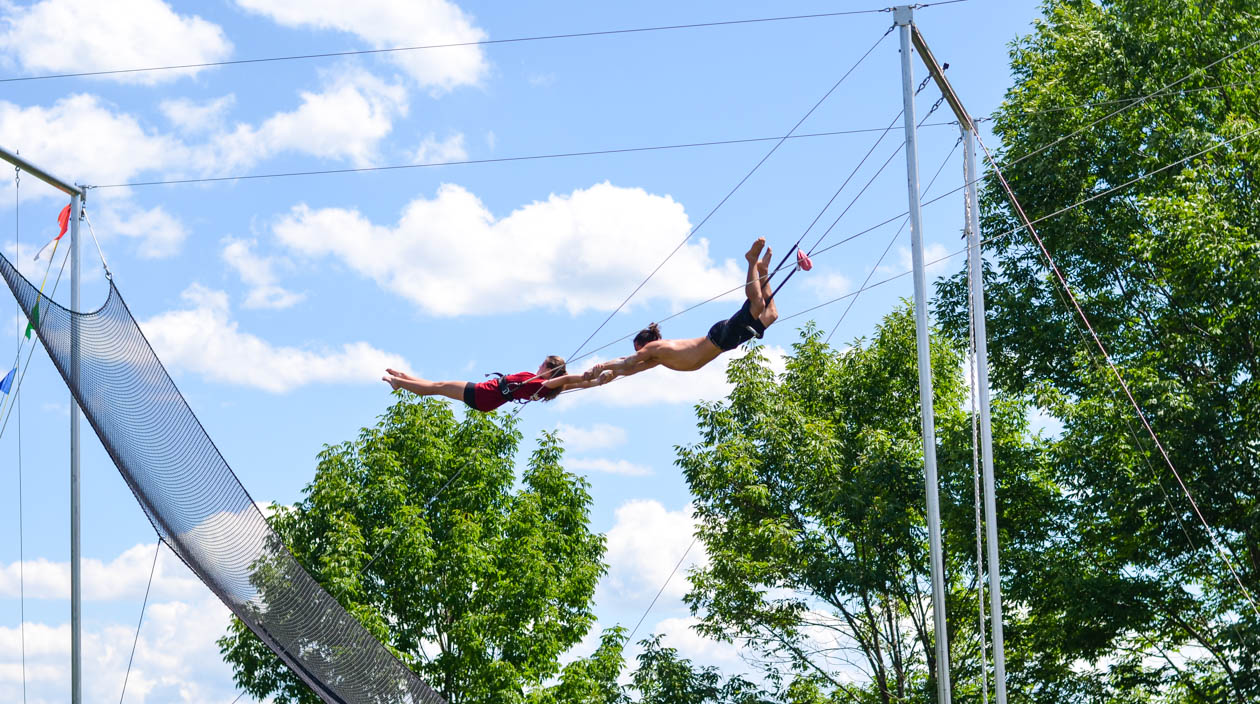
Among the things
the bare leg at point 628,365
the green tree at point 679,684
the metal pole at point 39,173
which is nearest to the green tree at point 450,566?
the green tree at point 679,684

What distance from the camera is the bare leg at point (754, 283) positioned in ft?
21.2

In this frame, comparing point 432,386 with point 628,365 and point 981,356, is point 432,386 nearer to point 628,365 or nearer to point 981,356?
point 628,365

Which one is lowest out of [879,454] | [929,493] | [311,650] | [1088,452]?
[311,650]

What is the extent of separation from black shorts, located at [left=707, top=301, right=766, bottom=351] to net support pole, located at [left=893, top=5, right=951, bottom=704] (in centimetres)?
197

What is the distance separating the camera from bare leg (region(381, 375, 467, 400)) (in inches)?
290

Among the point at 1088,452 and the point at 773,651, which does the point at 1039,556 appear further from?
the point at 773,651

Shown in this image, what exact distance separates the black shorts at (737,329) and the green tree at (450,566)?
27.7 feet

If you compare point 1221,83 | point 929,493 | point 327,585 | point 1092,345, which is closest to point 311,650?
point 929,493

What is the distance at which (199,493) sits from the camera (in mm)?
7375

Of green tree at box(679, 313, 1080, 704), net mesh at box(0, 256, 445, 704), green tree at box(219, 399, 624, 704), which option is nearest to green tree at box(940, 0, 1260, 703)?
green tree at box(679, 313, 1080, 704)

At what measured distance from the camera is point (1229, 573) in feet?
40.5

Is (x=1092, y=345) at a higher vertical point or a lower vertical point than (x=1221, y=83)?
lower

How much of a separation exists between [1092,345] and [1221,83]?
3.16 meters

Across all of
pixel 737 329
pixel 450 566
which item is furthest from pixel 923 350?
pixel 450 566
